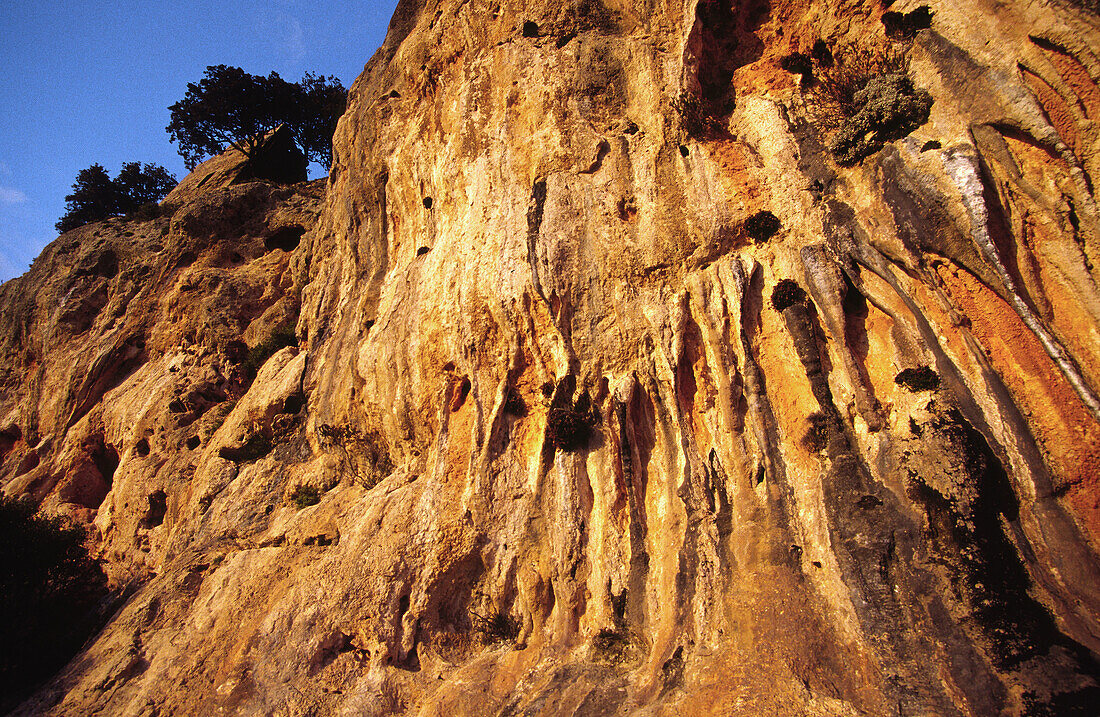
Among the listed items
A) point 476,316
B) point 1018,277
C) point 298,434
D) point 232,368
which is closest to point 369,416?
point 298,434

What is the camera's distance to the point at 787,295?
A: 13.0m

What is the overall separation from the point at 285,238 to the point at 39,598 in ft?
62.4

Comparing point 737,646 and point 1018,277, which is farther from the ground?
point 1018,277

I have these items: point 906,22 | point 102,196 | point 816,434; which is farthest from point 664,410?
point 102,196

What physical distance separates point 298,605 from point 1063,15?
856 inches

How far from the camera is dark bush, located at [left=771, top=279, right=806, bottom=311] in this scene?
13.0 metres

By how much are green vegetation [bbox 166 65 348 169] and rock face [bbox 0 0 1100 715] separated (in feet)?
65.2

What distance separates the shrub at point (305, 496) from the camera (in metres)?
16.7

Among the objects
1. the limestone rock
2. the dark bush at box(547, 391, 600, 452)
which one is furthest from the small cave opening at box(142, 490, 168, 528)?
the limestone rock

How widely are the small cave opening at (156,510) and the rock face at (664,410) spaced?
0.11 m

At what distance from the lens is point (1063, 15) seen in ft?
33.3

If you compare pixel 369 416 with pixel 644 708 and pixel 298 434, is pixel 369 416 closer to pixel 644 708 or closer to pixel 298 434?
pixel 298 434

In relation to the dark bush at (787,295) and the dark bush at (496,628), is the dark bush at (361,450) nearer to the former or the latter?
the dark bush at (496,628)

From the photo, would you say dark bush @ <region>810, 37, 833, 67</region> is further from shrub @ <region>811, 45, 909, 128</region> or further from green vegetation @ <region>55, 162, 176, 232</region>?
green vegetation @ <region>55, 162, 176, 232</region>
